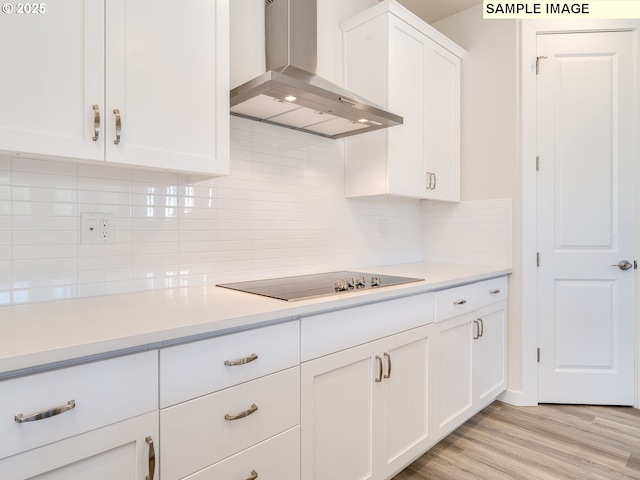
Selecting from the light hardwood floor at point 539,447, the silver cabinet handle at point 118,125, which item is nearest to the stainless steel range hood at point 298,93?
the silver cabinet handle at point 118,125

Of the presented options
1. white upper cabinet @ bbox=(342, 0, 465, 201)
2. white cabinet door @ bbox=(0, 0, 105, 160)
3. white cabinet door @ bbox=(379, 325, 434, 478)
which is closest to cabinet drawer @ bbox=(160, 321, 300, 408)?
white cabinet door @ bbox=(379, 325, 434, 478)

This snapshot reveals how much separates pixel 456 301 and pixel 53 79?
191 centimetres

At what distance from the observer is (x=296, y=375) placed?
1.27 m

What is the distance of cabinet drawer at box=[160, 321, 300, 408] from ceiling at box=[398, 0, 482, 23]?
2538 millimetres

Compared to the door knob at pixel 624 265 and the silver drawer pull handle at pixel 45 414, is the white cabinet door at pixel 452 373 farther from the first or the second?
the silver drawer pull handle at pixel 45 414

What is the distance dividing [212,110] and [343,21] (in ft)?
4.45

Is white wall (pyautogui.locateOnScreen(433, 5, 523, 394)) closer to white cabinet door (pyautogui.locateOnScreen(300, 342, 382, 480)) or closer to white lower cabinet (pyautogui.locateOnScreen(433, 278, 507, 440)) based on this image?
white lower cabinet (pyautogui.locateOnScreen(433, 278, 507, 440))

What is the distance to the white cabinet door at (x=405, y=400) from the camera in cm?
161

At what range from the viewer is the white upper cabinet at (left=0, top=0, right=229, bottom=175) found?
3.38 ft

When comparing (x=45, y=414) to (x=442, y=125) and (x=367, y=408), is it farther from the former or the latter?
(x=442, y=125)

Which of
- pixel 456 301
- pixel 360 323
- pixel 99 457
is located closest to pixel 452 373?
pixel 456 301

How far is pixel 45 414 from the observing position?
0.79 metres

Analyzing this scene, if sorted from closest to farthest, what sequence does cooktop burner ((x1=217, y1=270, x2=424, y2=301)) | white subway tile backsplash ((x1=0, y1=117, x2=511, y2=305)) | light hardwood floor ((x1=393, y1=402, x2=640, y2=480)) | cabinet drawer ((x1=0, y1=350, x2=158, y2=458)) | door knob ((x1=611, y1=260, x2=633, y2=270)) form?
cabinet drawer ((x1=0, y1=350, x2=158, y2=458)), white subway tile backsplash ((x1=0, y1=117, x2=511, y2=305)), cooktop burner ((x1=217, y1=270, x2=424, y2=301)), light hardwood floor ((x1=393, y1=402, x2=640, y2=480)), door knob ((x1=611, y1=260, x2=633, y2=270))

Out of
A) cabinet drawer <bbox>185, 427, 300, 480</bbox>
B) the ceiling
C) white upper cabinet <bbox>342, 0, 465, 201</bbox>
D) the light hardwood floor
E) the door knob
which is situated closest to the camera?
cabinet drawer <bbox>185, 427, 300, 480</bbox>
